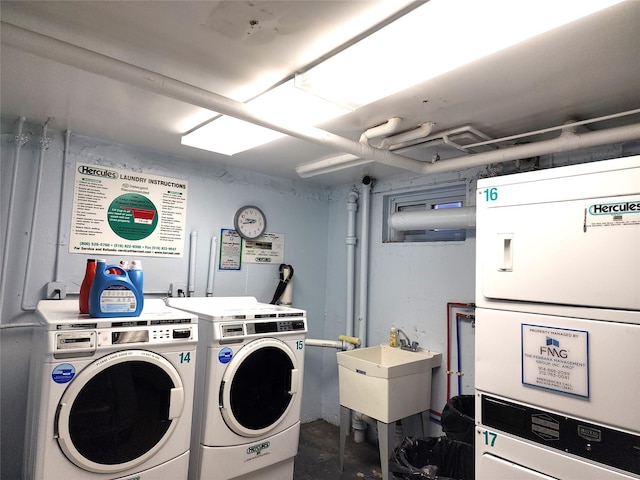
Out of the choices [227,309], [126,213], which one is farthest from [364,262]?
[126,213]

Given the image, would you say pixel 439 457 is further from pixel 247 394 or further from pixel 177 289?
pixel 177 289

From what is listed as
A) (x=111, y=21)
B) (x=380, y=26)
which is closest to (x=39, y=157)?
(x=111, y=21)

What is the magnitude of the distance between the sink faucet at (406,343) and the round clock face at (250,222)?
59.8 inches

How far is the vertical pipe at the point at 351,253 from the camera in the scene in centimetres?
354

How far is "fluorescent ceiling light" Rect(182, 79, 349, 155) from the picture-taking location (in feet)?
5.89

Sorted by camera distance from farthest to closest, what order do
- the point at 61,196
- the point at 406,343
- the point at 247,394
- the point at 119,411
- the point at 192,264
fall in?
the point at 406,343, the point at 192,264, the point at 61,196, the point at 247,394, the point at 119,411

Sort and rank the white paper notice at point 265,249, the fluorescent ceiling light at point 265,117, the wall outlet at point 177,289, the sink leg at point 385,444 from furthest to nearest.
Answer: the white paper notice at point 265,249
the wall outlet at point 177,289
the sink leg at point 385,444
the fluorescent ceiling light at point 265,117

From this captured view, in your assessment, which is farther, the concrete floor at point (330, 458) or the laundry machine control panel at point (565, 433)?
the concrete floor at point (330, 458)

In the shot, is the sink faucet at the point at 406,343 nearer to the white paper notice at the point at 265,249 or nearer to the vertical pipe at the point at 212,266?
the white paper notice at the point at 265,249

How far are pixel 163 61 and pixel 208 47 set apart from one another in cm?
26

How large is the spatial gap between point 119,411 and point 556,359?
193 cm

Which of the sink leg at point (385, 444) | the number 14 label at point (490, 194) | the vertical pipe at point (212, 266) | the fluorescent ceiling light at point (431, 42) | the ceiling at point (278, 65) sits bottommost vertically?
the sink leg at point (385, 444)

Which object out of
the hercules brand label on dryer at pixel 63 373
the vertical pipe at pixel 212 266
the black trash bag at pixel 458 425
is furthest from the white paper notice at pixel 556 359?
the vertical pipe at pixel 212 266

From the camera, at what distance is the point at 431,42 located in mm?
1308
